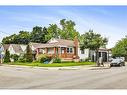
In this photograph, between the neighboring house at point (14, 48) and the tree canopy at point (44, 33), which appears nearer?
the tree canopy at point (44, 33)

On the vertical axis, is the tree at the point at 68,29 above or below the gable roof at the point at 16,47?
above

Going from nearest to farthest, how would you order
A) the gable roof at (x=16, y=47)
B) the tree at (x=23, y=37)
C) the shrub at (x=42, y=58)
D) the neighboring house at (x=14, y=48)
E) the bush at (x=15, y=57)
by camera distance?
the tree at (x=23, y=37), the neighboring house at (x=14, y=48), the gable roof at (x=16, y=47), the bush at (x=15, y=57), the shrub at (x=42, y=58)

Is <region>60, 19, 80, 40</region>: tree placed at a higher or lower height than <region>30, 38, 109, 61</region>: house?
higher

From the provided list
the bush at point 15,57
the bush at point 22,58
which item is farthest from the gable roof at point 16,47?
the bush at point 22,58

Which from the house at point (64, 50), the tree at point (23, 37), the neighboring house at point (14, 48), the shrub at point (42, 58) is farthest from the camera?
the house at point (64, 50)

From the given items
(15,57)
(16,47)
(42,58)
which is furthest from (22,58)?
(16,47)

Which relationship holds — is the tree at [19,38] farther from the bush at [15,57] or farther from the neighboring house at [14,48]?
the bush at [15,57]

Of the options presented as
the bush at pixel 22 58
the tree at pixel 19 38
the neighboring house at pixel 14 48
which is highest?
the tree at pixel 19 38

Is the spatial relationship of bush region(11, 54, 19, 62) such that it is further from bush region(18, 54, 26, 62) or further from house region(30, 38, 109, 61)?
house region(30, 38, 109, 61)

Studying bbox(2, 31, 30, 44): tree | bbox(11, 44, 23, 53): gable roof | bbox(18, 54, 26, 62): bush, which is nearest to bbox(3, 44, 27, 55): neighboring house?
bbox(11, 44, 23, 53): gable roof

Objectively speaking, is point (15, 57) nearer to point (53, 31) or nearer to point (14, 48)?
point (14, 48)

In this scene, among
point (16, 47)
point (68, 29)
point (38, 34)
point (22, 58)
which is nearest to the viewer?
point (68, 29)

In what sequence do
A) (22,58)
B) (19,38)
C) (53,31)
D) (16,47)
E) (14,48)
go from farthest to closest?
(22,58), (16,47), (14,48), (19,38), (53,31)
